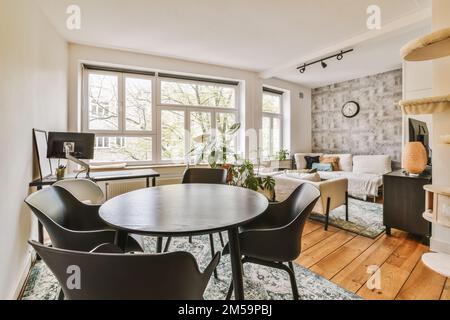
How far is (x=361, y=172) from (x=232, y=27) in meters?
3.93

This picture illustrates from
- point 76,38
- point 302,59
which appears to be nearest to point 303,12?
point 302,59

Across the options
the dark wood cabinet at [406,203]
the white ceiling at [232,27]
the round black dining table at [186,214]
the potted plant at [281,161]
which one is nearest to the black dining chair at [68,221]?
the round black dining table at [186,214]

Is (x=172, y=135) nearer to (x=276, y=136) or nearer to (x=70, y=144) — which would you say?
(x=70, y=144)

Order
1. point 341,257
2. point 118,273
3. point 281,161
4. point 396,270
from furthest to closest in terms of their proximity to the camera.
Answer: point 281,161 → point 341,257 → point 396,270 → point 118,273

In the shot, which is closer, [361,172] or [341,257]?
[341,257]

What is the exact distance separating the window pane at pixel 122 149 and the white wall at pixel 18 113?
1186 mm

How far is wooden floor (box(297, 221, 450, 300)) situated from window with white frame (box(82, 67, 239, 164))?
87.4 inches

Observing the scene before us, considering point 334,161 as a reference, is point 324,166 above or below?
below

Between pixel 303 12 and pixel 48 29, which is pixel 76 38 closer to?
pixel 48 29

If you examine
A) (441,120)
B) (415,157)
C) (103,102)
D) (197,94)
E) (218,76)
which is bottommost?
(415,157)

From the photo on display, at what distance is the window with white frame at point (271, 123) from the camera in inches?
210

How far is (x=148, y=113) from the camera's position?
3.96 meters

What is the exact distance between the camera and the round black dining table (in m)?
0.97

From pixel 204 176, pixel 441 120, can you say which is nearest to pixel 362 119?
pixel 441 120
